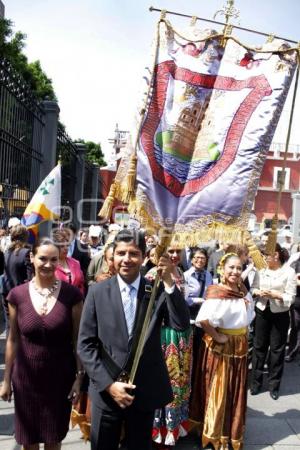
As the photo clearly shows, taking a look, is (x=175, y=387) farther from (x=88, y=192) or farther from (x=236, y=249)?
(x=88, y=192)

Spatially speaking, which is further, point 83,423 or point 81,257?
point 81,257

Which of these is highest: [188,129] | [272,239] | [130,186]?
[188,129]

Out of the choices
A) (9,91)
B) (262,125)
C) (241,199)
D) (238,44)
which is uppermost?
(9,91)

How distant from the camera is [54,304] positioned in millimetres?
3279

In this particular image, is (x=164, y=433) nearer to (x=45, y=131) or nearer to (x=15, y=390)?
(x=15, y=390)

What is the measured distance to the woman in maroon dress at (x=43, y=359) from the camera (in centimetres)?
320

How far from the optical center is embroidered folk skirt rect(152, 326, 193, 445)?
421 cm

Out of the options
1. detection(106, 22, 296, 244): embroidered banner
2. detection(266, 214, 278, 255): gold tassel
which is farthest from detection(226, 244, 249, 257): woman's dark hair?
detection(106, 22, 296, 244): embroidered banner

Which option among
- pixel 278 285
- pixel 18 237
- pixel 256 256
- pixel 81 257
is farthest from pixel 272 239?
pixel 81 257

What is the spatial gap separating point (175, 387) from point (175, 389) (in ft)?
0.05

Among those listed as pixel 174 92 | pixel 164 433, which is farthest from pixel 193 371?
pixel 174 92

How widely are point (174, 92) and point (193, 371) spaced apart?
104 inches

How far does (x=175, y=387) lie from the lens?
4293 mm

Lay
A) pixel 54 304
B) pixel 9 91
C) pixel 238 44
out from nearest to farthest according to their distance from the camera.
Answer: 1. pixel 54 304
2. pixel 238 44
3. pixel 9 91
